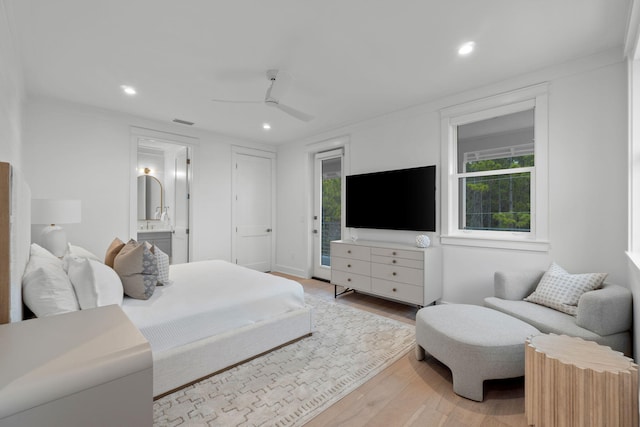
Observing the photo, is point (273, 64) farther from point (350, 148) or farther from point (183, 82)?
point (350, 148)

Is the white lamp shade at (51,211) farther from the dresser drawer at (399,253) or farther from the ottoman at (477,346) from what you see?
the ottoman at (477,346)

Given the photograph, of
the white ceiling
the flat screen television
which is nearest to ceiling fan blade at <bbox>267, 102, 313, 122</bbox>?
the white ceiling

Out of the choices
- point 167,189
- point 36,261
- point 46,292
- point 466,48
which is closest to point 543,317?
point 466,48

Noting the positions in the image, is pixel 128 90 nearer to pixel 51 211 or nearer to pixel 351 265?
pixel 51 211

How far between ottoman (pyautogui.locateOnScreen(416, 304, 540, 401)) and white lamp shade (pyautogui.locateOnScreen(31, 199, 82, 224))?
11.5 ft

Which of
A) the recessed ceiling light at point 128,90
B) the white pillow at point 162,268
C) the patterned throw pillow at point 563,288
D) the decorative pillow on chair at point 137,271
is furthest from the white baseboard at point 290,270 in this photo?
the recessed ceiling light at point 128,90

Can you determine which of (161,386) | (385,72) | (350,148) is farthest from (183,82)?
(161,386)

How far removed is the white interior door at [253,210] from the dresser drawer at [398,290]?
2.60m

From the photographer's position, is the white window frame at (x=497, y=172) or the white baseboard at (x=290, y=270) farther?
the white baseboard at (x=290, y=270)

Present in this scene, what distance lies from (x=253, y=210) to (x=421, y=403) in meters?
4.23

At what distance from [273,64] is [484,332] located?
2.71 m

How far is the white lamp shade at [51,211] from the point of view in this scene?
278 centimetres

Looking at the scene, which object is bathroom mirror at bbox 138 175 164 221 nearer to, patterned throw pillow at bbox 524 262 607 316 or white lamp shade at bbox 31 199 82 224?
white lamp shade at bbox 31 199 82 224

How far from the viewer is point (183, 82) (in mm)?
2992
